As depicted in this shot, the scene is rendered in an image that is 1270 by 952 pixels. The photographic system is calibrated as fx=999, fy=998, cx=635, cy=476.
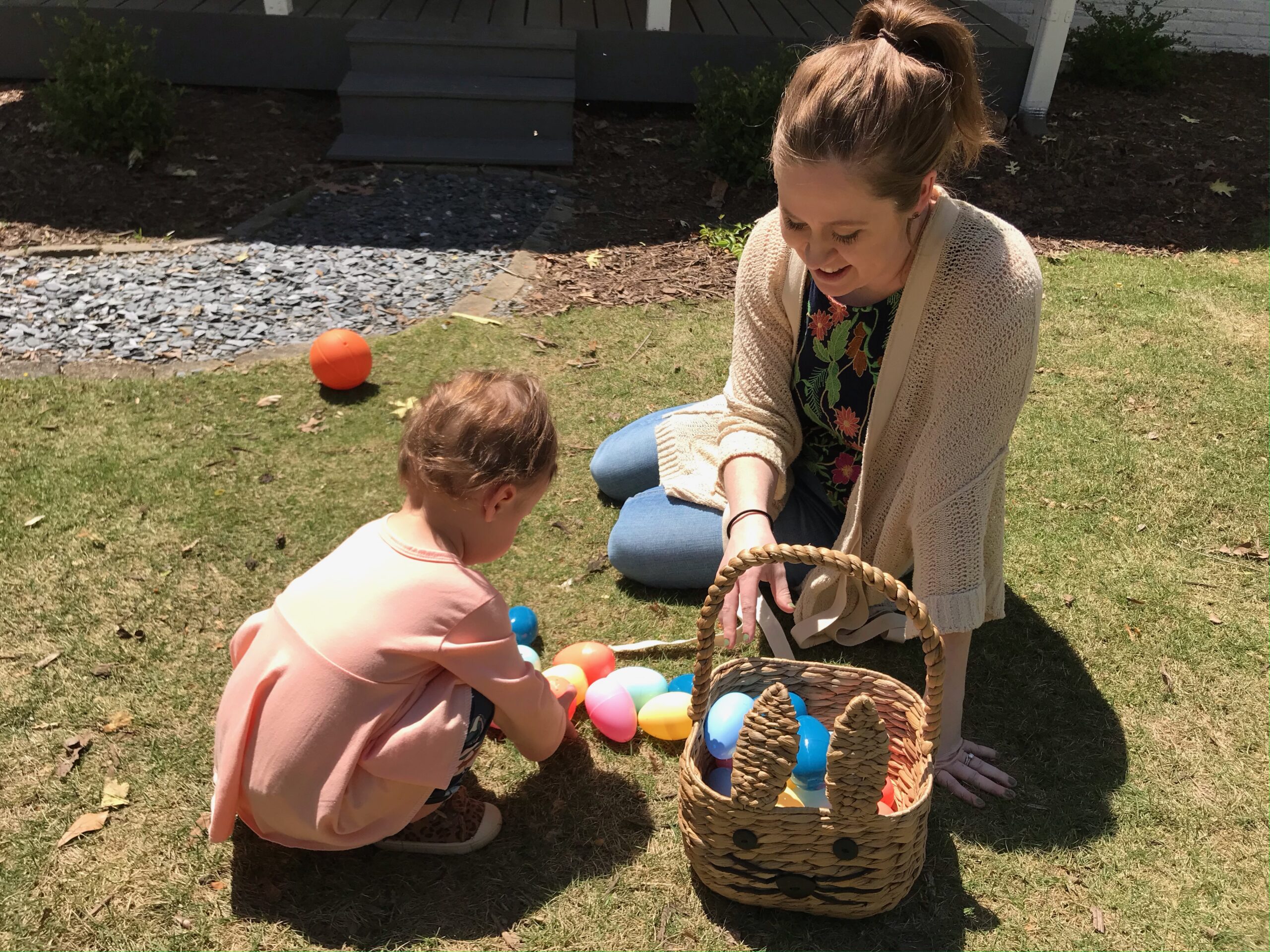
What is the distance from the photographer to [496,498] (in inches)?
96.6

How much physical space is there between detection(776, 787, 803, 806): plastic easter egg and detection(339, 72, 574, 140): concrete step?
645 cm

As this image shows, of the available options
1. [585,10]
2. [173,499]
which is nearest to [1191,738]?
[173,499]

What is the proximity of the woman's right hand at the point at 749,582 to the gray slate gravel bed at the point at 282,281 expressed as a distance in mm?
3414

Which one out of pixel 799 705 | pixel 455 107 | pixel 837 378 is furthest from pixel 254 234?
pixel 799 705

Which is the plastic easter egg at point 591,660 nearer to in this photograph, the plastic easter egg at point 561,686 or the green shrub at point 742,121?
the plastic easter egg at point 561,686

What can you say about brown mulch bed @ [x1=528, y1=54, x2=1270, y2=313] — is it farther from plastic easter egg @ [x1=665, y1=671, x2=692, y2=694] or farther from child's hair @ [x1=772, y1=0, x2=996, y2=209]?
child's hair @ [x1=772, y1=0, x2=996, y2=209]

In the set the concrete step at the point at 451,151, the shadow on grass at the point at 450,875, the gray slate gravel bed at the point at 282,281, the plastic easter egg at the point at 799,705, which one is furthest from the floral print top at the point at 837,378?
the concrete step at the point at 451,151

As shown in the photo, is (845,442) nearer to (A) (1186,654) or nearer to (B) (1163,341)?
(A) (1186,654)

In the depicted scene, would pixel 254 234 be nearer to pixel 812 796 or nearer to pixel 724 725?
pixel 724 725

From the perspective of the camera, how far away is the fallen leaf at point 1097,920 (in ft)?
8.50

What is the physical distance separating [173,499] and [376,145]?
174 inches

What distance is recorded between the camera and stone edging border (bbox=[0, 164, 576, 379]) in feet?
17.1

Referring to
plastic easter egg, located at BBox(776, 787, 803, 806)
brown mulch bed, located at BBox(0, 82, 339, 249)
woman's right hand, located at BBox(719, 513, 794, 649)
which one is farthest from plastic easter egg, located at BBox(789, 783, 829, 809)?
brown mulch bed, located at BBox(0, 82, 339, 249)

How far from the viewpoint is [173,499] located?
4.20 meters
